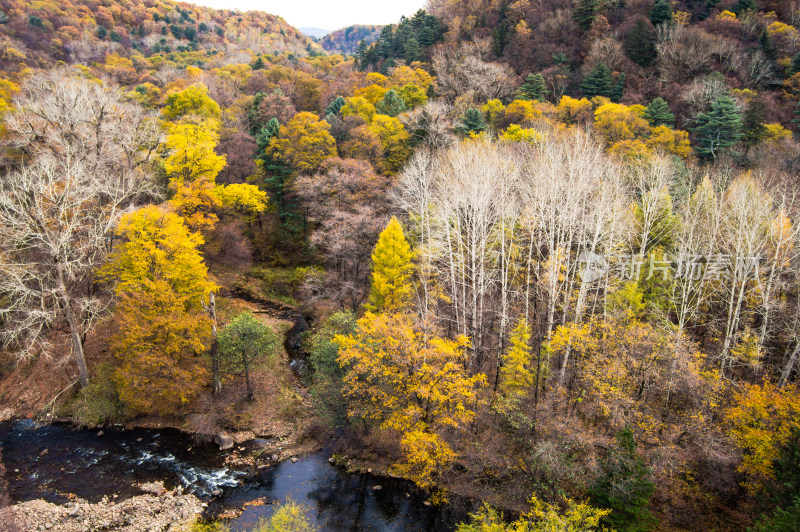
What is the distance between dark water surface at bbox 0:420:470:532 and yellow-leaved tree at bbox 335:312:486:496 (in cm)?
167

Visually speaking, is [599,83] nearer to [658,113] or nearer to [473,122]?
[658,113]

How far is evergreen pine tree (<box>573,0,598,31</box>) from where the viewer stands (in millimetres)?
62156

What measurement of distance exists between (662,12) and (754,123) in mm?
27265

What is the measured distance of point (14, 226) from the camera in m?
22.8

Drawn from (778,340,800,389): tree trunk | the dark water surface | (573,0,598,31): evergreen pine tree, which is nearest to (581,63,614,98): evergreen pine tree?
(573,0,598,31): evergreen pine tree

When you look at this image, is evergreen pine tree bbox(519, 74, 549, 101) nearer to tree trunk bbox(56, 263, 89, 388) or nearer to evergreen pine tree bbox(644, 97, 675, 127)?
evergreen pine tree bbox(644, 97, 675, 127)

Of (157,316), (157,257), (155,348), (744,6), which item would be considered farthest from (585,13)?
(155,348)

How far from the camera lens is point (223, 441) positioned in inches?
891

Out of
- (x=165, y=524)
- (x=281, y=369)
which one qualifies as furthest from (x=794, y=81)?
(x=165, y=524)

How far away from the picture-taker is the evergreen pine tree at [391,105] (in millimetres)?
47844

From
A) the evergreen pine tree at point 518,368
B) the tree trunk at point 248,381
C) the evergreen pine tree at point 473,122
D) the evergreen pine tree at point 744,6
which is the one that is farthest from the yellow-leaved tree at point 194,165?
the evergreen pine tree at point 744,6

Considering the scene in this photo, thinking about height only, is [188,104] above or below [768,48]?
below

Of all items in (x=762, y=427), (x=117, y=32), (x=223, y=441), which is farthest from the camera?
(x=117, y=32)

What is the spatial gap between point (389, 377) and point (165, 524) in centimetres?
1098
